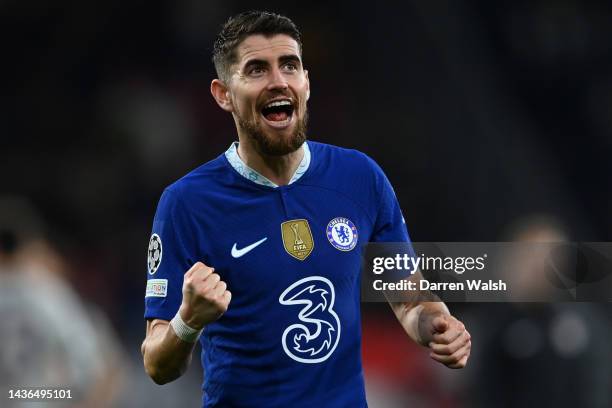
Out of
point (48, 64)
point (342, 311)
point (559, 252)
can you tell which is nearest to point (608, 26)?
point (559, 252)

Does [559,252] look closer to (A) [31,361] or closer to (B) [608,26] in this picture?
(A) [31,361]

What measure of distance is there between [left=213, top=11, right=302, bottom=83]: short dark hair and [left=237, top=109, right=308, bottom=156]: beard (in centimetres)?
26

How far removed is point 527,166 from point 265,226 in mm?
5619

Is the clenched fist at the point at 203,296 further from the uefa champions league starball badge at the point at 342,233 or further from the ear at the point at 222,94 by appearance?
the ear at the point at 222,94

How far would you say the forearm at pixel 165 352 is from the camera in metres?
3.05

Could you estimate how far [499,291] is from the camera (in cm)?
462

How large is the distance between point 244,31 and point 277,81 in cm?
25

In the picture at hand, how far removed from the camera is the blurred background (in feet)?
25.4

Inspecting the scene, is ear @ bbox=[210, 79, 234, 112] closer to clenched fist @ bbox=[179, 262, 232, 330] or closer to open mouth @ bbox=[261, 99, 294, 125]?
open mouth @ bbox=[261, 99, 294, 125]

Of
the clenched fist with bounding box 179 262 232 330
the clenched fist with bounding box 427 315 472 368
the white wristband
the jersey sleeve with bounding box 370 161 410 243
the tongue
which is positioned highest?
the tongue

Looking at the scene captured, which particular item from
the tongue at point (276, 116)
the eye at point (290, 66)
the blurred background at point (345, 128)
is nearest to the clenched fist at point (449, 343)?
the tongue at point (276, 116)

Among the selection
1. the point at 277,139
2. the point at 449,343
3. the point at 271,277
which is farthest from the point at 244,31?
the point at 449,343

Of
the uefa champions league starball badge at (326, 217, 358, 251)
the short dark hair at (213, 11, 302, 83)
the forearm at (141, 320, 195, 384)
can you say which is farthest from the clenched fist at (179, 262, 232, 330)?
the short dark hair at (213, 11, 302, 83)

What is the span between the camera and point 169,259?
10.6 feet
